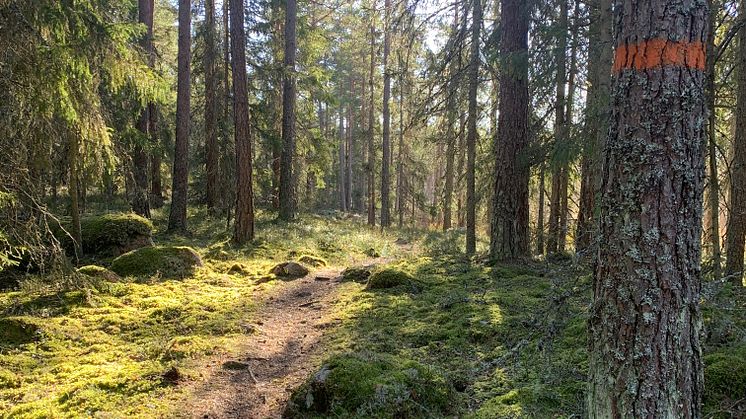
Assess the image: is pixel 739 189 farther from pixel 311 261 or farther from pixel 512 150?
pixel 311 261

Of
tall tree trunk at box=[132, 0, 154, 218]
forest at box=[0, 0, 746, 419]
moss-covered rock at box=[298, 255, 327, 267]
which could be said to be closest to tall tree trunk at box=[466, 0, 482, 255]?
forest at box=[0, 0, 746, 419]

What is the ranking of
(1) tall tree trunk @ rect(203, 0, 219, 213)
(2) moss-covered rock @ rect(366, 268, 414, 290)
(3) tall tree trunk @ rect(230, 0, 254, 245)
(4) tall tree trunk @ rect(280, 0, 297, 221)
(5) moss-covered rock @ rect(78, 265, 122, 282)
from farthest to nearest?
1. (4) tall tree trunk @ rect(280, 0, 297, 221)
2. (1) tall tree trunk @ rect(203, 0, 219, 213)
3. (3) tall tree trunk @ rect(230, 0, 254, 245)
4. (2) moss-covered rock @ rect(366, 268, 414, 290)
5. (5) moss-covered rock @ rect(78, 265, 122, 282)

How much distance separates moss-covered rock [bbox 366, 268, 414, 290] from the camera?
8109mm

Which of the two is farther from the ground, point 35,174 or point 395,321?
point 35,174

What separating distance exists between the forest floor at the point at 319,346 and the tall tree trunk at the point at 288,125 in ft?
28.3

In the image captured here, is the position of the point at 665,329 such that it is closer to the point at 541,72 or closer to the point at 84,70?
the point at 84,70

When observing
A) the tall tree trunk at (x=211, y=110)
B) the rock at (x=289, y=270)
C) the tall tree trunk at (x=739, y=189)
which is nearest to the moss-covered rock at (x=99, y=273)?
the rock at (x=289, y=270)

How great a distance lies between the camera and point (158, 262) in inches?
344

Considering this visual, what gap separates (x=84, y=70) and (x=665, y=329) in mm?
6199

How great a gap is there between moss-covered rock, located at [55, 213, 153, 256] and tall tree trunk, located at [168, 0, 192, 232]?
3.63 metres

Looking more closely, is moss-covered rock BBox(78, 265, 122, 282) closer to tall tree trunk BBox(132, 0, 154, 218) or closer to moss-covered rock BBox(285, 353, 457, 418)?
moss-covered rock BBox(285, 353, 457, 418)

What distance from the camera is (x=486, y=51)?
978cm

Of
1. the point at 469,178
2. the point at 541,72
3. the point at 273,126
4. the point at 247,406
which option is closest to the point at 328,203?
the point at 273,126

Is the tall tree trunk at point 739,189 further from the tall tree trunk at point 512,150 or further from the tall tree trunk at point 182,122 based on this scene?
the tall tree trunk at point 182,122
